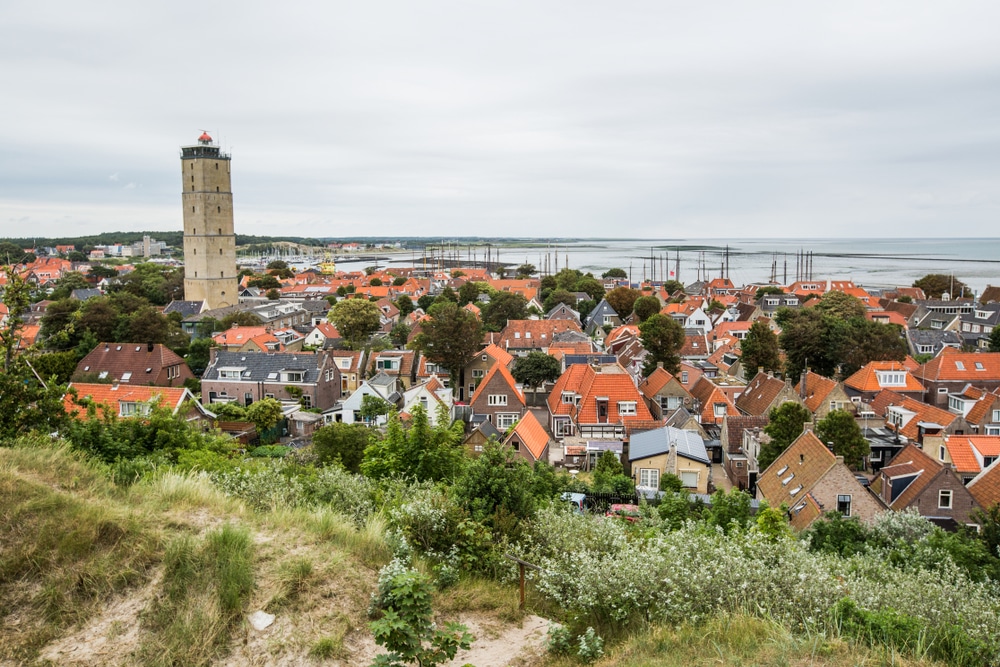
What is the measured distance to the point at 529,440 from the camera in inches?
1078

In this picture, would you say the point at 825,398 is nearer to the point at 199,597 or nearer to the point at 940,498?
the point at 940,498

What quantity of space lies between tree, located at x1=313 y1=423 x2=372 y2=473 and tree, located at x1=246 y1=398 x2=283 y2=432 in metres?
8.95

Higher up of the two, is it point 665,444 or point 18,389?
point 18,389

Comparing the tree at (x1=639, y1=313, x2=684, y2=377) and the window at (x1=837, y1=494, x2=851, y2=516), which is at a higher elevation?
the tree at (x1=639, y1=313, x2=684, y2=377)

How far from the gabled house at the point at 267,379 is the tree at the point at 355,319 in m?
19.0

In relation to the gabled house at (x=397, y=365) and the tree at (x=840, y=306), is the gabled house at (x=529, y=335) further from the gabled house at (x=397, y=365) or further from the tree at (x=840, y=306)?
the tree at (x=840, y=306)

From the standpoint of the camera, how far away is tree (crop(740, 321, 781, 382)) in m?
44.1

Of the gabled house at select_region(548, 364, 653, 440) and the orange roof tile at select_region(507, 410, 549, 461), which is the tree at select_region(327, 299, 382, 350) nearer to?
the gabled house at select_region(548, 364, 653, 440)

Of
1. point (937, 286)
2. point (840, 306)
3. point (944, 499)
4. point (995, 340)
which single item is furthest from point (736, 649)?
point (937, 286)

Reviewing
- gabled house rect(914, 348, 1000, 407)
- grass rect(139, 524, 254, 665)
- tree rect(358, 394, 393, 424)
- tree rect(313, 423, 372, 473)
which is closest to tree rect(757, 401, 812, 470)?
tree rect(313, 423, 372, 473)

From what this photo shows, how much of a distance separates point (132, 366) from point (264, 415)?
A: 44.1 feet

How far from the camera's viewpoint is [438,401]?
34.6 metres

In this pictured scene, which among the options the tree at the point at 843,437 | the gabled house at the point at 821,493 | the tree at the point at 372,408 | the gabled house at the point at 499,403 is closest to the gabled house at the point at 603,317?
the gabled house at the point at 499,403

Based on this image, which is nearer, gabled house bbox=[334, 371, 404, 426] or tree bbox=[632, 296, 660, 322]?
gabled house bbox=[334, 371, 404, 426]
